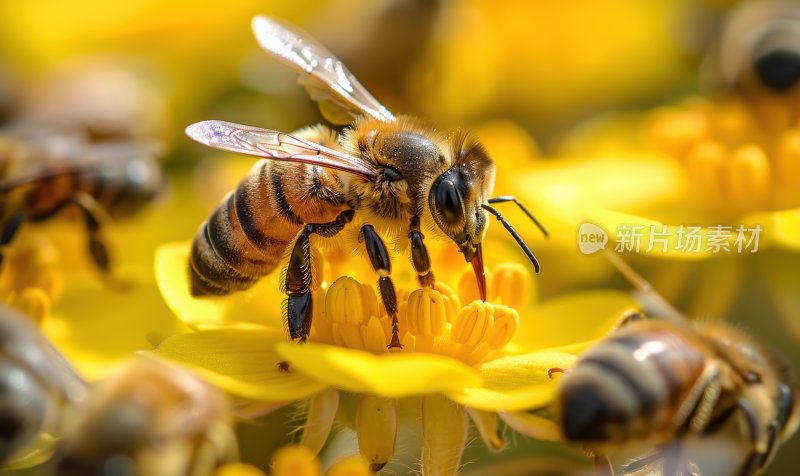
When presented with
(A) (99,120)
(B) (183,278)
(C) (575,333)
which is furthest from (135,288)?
(C) (575,333)

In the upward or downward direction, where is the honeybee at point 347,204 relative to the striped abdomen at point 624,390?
upward

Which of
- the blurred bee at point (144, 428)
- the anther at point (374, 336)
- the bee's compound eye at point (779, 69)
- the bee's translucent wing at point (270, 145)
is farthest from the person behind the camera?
the bee's compound eye at point (779, 69)

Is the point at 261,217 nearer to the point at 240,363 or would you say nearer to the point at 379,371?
the point at 240,363

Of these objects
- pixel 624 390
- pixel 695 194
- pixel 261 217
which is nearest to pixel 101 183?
pixel 261 217

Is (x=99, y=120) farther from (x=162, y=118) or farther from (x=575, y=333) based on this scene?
(x=575, y=333)

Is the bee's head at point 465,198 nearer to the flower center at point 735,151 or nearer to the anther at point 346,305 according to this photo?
the anther at point 346,305

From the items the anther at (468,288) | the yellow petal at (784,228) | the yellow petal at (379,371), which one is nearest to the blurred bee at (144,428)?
the yellow petal at (379,371)
